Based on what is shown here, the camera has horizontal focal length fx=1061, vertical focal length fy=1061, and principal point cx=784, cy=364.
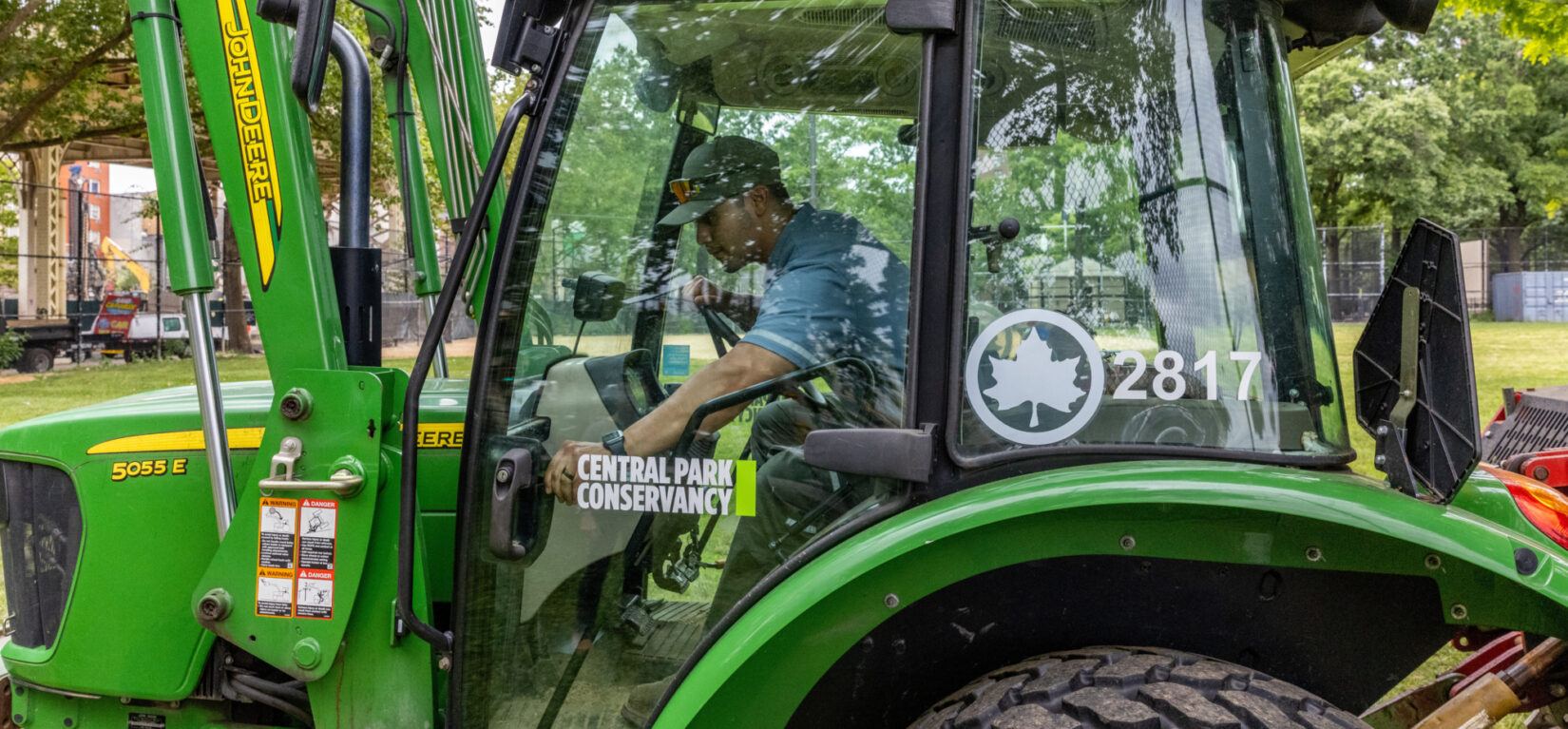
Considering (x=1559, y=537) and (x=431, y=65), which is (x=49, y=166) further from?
(x=1559, y=537)

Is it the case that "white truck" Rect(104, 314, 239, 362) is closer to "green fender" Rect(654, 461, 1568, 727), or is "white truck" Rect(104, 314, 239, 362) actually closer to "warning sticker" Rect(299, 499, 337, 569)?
"warning sticker" Rect(299, 499, 337, 569)

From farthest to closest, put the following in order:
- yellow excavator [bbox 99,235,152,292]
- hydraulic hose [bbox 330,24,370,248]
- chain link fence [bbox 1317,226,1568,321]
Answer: yellow excavator [bbox 99,235,152,292], chain link fence [bbox 1317,226,1568,321], hydraulic hose [bbox 330,24,370,248]

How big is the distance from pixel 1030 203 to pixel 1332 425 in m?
0.67

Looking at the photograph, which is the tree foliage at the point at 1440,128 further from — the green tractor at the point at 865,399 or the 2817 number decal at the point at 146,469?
the 2817 number decal at the point at 146,469

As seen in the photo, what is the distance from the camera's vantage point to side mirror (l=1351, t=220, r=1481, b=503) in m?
1.70

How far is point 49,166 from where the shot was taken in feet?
78.8

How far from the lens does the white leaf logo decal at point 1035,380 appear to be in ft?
5.98

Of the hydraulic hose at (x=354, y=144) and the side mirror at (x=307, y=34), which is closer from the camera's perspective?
the side mirror at (x=307, y=34)

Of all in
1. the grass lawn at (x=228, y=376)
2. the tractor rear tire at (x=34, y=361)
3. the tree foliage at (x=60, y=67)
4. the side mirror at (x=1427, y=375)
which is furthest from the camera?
the tractor rear tire at (x=34, y=361)

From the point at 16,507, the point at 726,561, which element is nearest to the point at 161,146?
the point at 16,507

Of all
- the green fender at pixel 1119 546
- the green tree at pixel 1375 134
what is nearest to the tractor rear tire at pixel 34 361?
the green fender at pixel 1119 546

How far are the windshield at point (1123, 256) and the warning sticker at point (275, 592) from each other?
1.43 meters

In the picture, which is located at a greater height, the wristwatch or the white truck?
the wristwatch

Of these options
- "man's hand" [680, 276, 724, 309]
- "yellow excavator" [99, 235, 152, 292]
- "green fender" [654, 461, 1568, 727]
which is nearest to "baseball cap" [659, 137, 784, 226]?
"man's hand" [680, 276, 724, 309]
